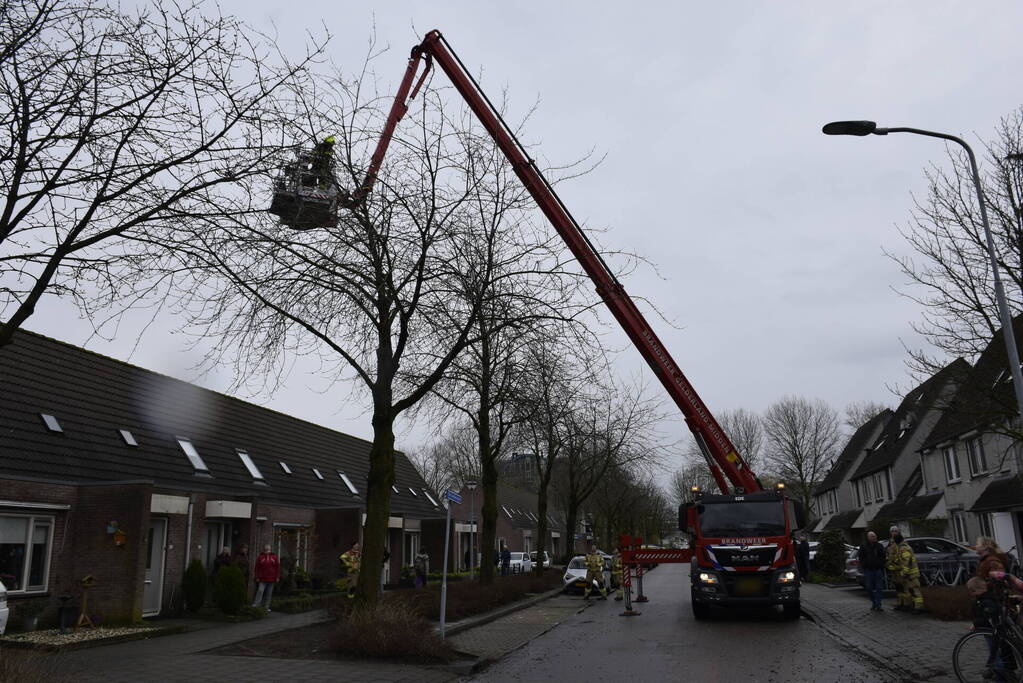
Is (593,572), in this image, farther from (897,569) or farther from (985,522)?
(985,522)

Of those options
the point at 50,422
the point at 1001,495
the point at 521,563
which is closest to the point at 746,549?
the point at 50,422

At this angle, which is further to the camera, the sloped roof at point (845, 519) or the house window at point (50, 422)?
the sloped roof at point (845, 519)

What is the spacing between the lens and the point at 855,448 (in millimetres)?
56094

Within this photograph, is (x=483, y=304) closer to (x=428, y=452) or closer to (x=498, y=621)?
(x=498, y=621)

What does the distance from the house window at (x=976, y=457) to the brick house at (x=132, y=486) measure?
74.7 ft

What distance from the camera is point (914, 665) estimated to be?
9812 mm

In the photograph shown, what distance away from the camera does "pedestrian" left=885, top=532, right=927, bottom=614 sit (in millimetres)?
15672

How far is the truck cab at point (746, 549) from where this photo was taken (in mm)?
15578

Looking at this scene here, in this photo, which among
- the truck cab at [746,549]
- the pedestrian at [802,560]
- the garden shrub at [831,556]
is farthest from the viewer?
→ the garden shrub at [831,556]

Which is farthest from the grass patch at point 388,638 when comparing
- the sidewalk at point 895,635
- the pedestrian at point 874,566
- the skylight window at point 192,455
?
the skylight window at point 192,455

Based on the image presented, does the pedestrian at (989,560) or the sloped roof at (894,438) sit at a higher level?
the sloped roof at (894,438)

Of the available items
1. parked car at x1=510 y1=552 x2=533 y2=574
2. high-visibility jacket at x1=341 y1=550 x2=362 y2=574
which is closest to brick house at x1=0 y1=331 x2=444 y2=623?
high-visibility jacket at x1=341 y1=550 x2=362 y2=574

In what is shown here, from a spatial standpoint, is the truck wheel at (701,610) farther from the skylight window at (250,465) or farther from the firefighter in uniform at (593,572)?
the skylight window at (250,465)

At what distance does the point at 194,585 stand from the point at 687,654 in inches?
450
